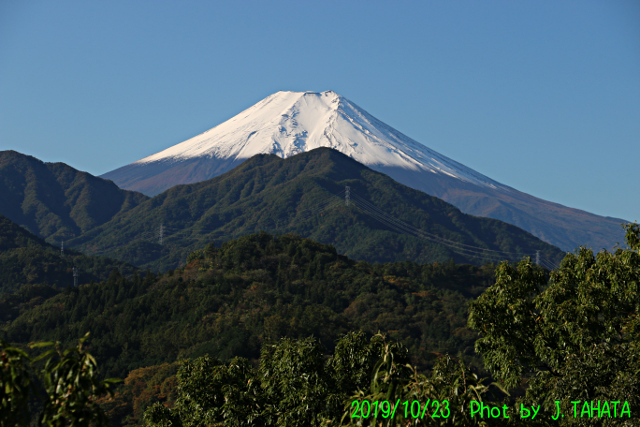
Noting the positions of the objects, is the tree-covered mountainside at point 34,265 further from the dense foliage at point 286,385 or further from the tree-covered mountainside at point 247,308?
the dense foliage at point 286,385

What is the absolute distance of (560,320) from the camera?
17.5m

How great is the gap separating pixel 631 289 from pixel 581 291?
1.20 m

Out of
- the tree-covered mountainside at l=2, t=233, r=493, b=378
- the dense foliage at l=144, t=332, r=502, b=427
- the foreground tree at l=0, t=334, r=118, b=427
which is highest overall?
the foreground tree at l=0, t=334, r=118, b=427

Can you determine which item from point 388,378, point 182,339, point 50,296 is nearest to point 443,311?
point 182,339

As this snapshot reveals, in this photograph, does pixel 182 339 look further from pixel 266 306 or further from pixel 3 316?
pixel 3 316

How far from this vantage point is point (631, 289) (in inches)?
677

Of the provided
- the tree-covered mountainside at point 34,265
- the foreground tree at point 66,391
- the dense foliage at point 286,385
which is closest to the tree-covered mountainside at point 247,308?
the tree-covered mountainside at point 34,265

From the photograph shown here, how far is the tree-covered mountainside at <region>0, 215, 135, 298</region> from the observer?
122 meters

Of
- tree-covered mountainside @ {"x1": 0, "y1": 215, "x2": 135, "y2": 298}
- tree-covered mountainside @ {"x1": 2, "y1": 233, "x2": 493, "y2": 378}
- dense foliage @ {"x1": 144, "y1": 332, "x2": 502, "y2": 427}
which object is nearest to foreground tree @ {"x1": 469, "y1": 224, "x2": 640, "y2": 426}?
dense foliage @ {"x1": 144, "y1": 332, "x2": 502, "y2": 427}

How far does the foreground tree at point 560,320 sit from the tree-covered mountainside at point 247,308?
48.9 metres

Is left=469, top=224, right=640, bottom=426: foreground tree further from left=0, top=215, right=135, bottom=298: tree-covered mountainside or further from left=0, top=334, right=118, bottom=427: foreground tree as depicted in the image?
left=0, top=215, right=135, bottom=298: tree-covered mountainside

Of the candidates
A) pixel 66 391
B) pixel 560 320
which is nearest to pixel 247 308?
pixel 560 320

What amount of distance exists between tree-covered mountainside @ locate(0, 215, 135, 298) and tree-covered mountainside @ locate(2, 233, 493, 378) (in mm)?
31500

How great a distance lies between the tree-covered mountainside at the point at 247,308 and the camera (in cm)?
7344
